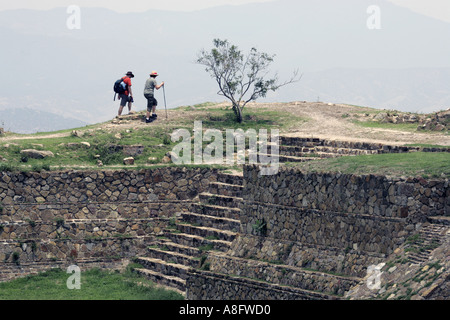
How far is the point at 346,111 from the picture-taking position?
50.1m

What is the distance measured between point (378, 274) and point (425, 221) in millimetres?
1817

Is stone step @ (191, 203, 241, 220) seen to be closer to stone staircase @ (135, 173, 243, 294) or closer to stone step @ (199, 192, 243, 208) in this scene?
stone staircase @ (135, 173, 243, 294)

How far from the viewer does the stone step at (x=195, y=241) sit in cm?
3378

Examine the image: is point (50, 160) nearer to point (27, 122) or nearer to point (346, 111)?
point (346, 111)

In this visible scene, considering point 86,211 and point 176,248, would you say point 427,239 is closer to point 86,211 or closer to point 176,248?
point 176,248

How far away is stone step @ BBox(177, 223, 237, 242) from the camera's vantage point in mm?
34188

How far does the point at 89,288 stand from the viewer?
114 ft

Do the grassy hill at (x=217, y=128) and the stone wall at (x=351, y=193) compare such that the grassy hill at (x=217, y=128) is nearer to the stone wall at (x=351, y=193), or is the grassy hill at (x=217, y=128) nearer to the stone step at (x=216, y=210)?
the stone wall at (x=351, y=193)

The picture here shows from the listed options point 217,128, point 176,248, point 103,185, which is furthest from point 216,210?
point 217,128

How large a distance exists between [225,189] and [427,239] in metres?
11.8

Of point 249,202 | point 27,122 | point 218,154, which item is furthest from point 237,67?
point 27,122

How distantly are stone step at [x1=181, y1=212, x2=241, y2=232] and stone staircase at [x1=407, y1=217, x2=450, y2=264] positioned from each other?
8.54 m

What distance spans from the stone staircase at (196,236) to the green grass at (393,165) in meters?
3.91

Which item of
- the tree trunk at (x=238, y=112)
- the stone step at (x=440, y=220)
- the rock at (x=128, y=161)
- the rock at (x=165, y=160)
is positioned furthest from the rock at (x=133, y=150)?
the stone step at (x=440, y=220)
